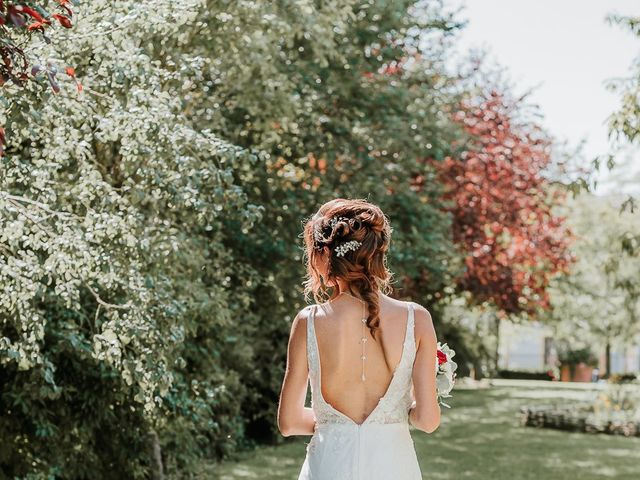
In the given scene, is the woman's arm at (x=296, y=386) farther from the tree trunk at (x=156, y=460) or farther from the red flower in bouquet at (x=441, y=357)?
the tree trunk at (x=156, y=460)

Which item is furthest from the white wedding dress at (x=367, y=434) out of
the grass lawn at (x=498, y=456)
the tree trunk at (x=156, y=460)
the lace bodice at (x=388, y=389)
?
the grass lawn at (x=498, y=456)

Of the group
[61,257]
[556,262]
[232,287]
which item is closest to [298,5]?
[232,287]

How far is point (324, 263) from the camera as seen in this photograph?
3596 mm

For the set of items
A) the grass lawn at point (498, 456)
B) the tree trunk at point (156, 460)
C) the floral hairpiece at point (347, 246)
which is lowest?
the grass lawn at point (498, 456)

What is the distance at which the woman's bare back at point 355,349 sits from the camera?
3.59m

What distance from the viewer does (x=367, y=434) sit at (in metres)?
3.68

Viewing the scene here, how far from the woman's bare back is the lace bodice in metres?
0.02

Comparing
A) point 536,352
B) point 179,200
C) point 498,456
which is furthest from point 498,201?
point 536,352

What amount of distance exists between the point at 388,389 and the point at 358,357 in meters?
0.16

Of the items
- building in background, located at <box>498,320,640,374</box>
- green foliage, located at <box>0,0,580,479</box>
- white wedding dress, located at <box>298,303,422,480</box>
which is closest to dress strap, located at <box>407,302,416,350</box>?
white wedding dress, located at <box>298,303,422,480</box>

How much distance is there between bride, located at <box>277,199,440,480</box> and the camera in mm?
3553

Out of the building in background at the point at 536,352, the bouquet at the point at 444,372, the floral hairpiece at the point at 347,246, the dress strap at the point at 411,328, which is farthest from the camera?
the building in background at the point at 536,352

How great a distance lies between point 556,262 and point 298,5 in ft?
42.1

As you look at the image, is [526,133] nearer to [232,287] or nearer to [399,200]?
[399,200]
